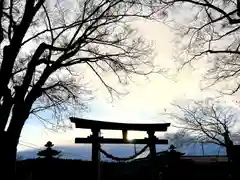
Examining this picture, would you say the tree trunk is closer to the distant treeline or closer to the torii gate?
the distant treeline

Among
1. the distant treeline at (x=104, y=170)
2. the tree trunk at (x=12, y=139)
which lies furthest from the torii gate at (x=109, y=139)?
the tree trunk at (x=12, y=139)

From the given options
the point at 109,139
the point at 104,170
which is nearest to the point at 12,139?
the point at 109,139

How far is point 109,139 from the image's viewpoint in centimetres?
1054

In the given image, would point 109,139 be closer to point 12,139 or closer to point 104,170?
point 12,139

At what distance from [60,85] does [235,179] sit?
12.7 meters

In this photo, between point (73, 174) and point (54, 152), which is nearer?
point (54, 152)

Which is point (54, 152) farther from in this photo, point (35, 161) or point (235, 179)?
point (235, 179)

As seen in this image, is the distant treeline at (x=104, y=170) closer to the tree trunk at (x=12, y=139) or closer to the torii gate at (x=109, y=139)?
the tree trunk at (x=12, y=139)

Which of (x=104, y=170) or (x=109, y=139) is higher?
(x=109, y=139)

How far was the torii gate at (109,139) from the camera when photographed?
9828 millimetres

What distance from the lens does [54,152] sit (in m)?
14.5

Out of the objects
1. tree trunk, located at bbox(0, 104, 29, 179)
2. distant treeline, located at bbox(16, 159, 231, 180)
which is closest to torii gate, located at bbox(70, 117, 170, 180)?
distant treeline, located at bbox(16, 159, 231, 180)

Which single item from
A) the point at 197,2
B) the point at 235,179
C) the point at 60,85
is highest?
the point at 197,2

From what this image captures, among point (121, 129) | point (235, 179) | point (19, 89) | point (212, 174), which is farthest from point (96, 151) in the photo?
point (212, 174)
